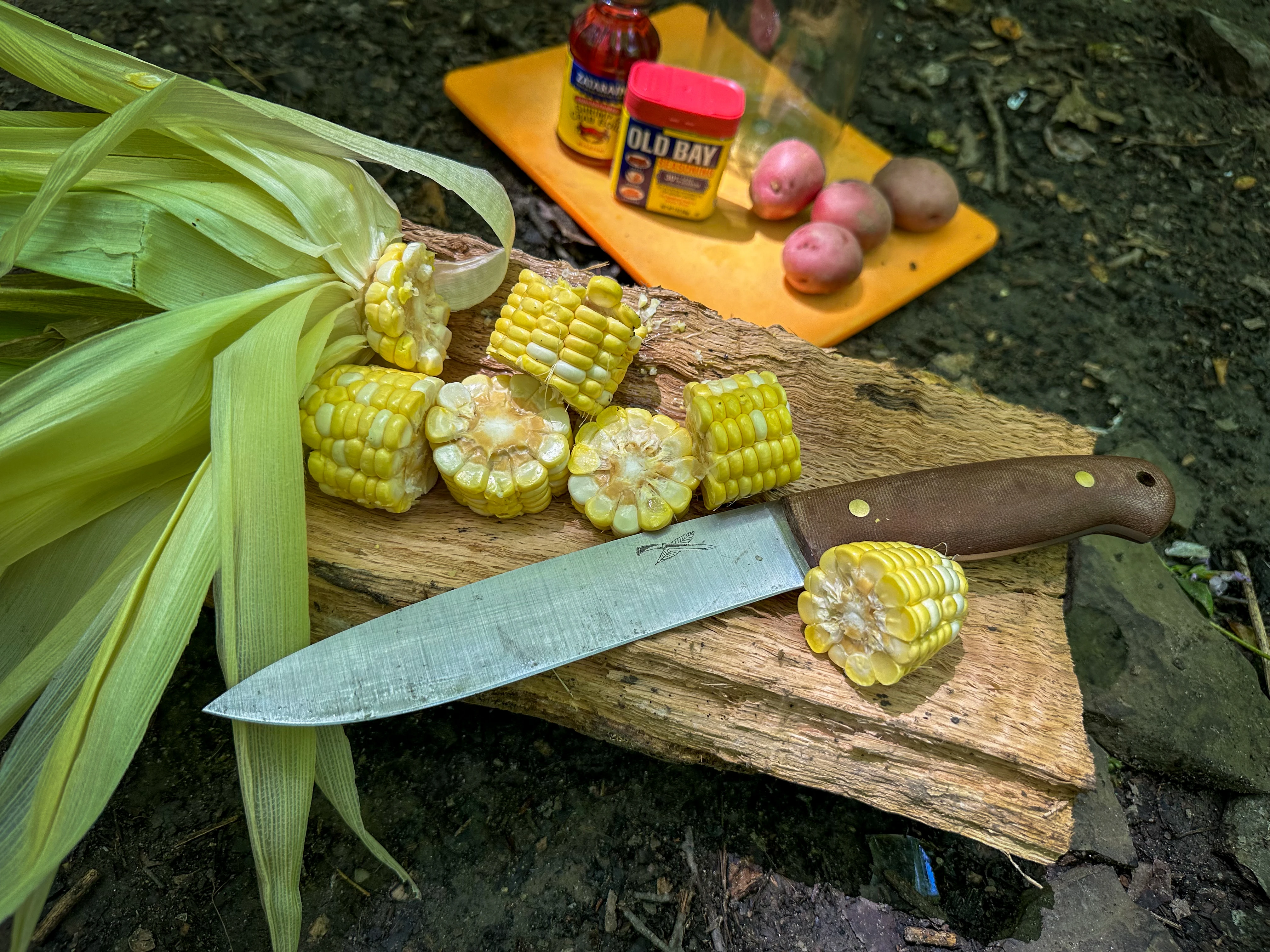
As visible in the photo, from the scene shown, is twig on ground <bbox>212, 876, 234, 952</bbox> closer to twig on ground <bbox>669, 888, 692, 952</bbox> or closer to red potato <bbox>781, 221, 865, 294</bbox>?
twig on ground <bbox>669, 888, 692, 952</bbox>

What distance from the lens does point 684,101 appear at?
2564 millimetres

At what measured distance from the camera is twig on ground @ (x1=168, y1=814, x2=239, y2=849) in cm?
167

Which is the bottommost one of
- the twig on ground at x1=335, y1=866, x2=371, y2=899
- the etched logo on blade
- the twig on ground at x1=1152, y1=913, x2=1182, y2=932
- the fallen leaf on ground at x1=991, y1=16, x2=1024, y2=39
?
the twig on ground at x1=335, y1=866, x2=371, y2=899

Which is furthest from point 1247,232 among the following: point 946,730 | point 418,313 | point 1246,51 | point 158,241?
point 158,241

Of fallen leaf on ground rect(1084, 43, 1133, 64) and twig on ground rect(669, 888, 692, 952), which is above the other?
fallen leaf on ground rect(1084, 43, 1133, 64)

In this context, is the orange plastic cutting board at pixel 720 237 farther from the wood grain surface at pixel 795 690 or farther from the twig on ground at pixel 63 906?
the twig on ground at pixel 63 906

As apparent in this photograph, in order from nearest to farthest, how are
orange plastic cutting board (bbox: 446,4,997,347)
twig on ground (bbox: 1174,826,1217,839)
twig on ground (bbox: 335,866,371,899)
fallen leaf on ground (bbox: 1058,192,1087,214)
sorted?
twig on ground (bbox: 335,866,371,899)
twig on ground (bbox: 1174,826,1217,839)
orange plastic cutting board (bbox: 446,4,997,347)
fallen leaf on ground (bbox: 1058,192,1087,214)

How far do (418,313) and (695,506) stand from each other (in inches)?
29.0

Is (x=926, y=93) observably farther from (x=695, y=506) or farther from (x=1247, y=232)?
(x=695, y=506)

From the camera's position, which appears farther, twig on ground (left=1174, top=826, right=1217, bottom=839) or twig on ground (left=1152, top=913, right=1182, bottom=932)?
twig on ground (left=1174, top=826, right=1217, bottom=839)

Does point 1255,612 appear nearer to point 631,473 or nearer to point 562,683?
point 631,473

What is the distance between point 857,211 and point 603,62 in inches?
40.6

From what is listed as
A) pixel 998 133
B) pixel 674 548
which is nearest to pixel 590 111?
pixel 998 133

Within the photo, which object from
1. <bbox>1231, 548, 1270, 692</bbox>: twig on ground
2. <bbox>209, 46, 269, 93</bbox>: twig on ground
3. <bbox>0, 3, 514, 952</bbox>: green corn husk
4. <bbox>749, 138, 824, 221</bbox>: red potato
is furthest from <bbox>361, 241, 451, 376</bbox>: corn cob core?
<bbox>1231, 548, 1270, 692</bbox>: twig on ground
